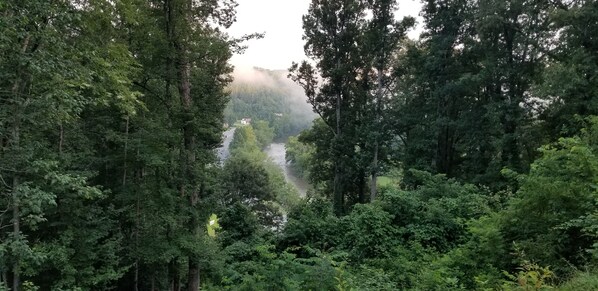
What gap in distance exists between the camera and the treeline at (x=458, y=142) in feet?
22.2

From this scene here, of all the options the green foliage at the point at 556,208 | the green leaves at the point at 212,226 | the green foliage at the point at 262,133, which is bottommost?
the green leaves at the point at 212,226

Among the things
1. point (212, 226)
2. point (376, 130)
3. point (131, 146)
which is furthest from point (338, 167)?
point (131, 146)

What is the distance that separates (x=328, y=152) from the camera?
2605cm

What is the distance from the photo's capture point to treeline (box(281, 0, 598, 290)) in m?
6.77

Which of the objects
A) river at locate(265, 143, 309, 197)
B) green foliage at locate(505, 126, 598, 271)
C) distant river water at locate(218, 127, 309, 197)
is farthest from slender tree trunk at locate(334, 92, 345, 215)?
river at locate(265, 143, 309, 197)

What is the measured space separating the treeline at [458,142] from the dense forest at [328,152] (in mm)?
76

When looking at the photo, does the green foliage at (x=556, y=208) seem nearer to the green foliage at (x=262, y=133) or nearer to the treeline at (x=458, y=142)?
the treeline at (x=458, y=142)

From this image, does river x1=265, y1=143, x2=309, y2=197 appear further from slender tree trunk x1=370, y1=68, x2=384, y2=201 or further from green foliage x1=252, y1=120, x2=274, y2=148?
slender tree trunk x1=370, y1=68, x2=384, y2=201

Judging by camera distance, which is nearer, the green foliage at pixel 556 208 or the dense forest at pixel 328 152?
the green foliage at pixel 556 208

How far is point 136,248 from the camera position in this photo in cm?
1138

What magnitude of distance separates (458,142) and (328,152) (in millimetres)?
8541

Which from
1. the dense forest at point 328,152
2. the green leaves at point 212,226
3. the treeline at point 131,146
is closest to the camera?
the dense forest at point 328,152

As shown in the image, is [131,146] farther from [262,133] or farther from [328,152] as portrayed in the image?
[262,133]

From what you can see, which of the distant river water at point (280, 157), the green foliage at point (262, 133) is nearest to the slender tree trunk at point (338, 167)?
the distant river water at point (280, 157)
